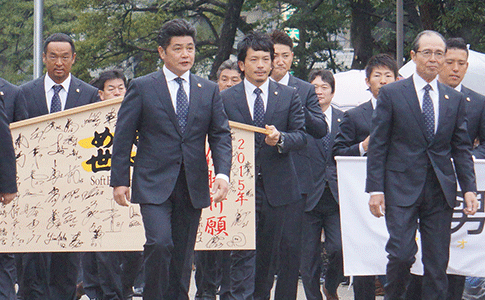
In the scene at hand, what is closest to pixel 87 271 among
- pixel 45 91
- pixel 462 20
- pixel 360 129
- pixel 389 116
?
pixel 45 91

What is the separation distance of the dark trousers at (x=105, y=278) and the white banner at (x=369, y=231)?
221 cm

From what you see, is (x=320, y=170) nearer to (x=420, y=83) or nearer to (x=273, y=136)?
(x=273, y=136)

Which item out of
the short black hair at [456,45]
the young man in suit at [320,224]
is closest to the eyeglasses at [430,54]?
the short black hair at [456,45]

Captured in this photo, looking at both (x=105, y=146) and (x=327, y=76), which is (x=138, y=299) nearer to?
(x=105, y=146)

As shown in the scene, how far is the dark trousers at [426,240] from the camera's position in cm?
622

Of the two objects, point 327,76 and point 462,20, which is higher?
point 462,20

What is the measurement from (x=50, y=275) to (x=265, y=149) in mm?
2266

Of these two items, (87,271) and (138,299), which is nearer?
(87,271)

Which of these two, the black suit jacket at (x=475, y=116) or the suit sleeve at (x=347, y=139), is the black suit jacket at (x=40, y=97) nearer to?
the suit sleeve at (x=347, y=139)

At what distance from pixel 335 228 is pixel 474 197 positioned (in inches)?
76.3

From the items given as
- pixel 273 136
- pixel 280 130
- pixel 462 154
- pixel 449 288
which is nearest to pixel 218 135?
pixel 273 136

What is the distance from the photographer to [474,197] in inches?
250

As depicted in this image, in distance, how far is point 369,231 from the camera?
24.6 feet

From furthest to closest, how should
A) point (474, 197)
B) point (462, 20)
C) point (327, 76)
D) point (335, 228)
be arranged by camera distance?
point (462, 20) → point (327, 76) → point (335, 228) → point (474, 197)
